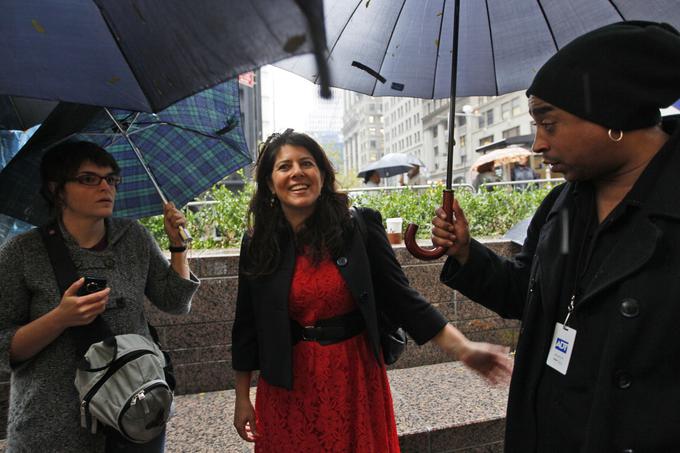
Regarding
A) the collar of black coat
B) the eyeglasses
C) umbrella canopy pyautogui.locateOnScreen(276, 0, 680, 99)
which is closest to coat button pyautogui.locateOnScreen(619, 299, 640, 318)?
the collar of black coat

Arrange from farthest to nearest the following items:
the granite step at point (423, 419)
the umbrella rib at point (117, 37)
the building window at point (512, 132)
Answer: the building window at point (512, 132)
the granite step at point (423, 419)
the umbrella rib at point (117, 37)

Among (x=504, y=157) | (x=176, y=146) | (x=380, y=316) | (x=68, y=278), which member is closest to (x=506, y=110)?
(x=504, y=157)

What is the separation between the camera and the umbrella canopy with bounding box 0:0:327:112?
3.75ft

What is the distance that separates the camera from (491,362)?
1.92 m

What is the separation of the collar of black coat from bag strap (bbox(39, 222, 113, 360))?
197cm

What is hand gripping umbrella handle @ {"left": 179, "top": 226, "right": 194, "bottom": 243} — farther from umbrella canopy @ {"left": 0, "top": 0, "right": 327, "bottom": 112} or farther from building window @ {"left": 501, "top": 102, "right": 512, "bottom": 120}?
building window @ {"left": 501, "top": 102, "right": 512, "bottom": 120}

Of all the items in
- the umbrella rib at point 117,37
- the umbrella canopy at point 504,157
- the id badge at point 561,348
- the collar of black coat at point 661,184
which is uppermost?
the umbrella rib at point 117,37

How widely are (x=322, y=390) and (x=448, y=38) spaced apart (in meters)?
1.67

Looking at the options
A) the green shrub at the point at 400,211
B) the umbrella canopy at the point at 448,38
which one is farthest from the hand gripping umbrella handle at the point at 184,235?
the green shrub at the point at 400,211

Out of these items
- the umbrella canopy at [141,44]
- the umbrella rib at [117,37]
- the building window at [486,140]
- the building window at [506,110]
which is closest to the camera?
the umbrella canopy at [141,44]

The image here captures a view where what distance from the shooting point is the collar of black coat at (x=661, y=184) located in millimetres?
1282

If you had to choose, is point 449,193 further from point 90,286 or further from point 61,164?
point 61,164

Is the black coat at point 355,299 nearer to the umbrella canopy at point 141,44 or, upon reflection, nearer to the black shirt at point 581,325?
the black shirt at point 581,325

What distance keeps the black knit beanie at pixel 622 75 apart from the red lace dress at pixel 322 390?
1231 millimetres
